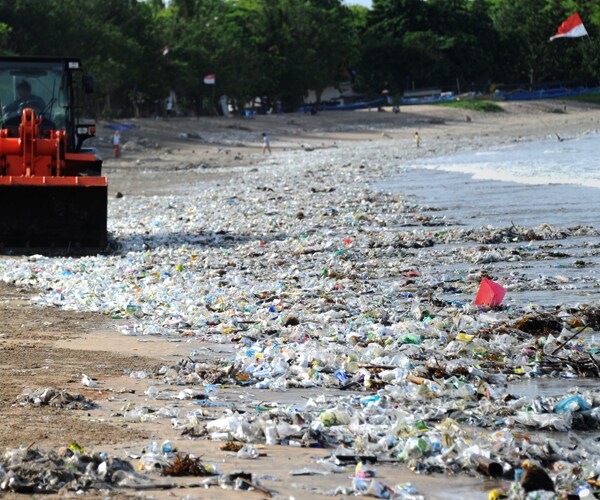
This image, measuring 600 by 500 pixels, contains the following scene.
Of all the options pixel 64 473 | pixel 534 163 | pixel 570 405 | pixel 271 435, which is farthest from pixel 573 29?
pixel 64 473

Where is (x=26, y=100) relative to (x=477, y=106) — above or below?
below

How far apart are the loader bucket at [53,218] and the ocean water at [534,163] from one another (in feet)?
43.6

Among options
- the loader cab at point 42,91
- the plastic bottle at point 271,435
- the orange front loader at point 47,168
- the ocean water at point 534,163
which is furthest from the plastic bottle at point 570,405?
the ocean water at point 534,163

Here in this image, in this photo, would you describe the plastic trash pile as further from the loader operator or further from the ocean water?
the ocean water

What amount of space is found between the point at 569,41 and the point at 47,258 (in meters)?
85.0

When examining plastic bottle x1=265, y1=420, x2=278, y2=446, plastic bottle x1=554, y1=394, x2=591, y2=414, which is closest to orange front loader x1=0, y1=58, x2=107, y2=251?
plastic bottle x1=265, y1=420, x2=278, y2=446

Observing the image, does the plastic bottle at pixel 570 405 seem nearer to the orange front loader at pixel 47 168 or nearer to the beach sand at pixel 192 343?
the beach sand at pixel 192 343

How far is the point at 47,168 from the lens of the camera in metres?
16.5

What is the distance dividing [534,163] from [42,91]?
72.7 ft

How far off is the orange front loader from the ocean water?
42.7 feet

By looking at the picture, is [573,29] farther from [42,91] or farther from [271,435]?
[271,435]

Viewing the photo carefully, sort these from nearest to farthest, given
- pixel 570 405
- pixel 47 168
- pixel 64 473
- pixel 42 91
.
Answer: pixel 64 473
pixel 570 405
pixel 47 168
pixel 42 91

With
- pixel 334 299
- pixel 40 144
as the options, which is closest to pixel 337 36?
pixel 40 144

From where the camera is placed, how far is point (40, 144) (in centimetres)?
1653
